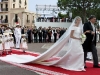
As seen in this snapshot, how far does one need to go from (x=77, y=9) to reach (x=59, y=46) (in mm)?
48449

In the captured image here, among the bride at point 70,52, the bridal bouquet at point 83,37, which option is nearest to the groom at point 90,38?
the bride at point 70,52

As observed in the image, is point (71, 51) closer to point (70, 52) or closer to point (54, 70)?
point (70, 52)

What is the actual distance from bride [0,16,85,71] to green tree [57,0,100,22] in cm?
4588

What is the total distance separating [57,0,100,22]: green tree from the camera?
56.9m

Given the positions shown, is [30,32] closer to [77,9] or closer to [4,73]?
[4,73]

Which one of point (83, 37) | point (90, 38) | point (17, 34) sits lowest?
point (17, 34)

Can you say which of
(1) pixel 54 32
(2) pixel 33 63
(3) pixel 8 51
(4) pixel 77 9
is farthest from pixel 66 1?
(2) pixel 33 63

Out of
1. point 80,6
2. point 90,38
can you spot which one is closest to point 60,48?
point 90,38

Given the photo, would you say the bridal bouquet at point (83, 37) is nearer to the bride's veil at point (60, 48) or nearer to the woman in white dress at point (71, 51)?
the woman in white dress at point (71, 51)

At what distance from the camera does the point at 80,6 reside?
57656mm

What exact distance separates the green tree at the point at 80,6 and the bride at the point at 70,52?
45877 millimetres

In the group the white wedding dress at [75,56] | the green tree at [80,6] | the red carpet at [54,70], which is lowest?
the red carpet at [54,70]

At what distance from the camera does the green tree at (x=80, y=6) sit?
187 feet

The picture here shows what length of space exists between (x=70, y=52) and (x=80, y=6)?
48388 millimetres
